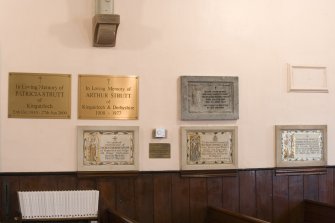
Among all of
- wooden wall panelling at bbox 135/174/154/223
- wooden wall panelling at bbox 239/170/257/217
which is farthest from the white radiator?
wooden wall panelling at bbox 239/170/257/217

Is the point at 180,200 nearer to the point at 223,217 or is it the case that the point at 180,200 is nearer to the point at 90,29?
the point at 223,217

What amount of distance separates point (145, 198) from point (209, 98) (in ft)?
3.66

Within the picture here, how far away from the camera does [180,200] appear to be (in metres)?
4.66

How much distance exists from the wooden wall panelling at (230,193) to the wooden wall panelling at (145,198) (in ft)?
2.31

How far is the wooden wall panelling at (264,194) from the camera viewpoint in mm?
4828

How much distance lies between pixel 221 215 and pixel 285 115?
4.04 ft

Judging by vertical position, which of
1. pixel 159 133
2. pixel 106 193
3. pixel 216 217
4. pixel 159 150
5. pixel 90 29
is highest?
pixel 90 29

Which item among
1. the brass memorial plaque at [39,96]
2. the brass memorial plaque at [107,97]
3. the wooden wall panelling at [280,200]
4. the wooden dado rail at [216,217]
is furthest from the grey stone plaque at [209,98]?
the brass memorial plaque at [39,96]

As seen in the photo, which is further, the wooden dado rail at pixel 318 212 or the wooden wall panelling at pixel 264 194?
the wooden wall panelling at pixel 264 194

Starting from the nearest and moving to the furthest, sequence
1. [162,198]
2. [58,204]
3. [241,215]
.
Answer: [241,215] < [58,204] < [162,198]

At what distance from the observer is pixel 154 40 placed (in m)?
4.69

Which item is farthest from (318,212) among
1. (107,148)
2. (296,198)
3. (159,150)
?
(107,148)

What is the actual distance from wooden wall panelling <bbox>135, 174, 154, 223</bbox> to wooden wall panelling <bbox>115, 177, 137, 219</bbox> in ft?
0.12

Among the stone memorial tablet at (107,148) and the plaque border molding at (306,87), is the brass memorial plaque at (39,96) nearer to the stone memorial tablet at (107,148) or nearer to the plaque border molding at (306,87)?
the stone memorial tablet at (107,148)
